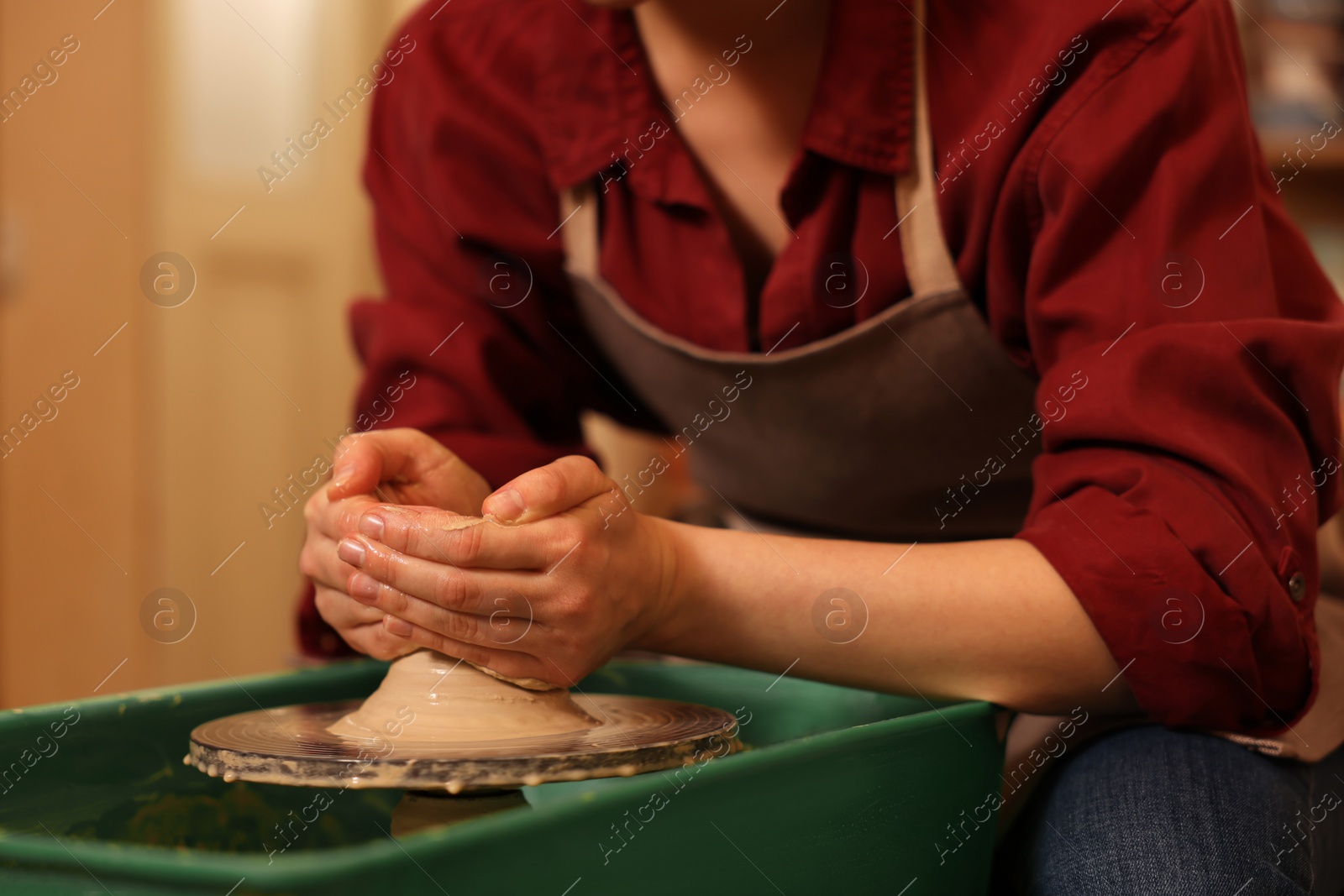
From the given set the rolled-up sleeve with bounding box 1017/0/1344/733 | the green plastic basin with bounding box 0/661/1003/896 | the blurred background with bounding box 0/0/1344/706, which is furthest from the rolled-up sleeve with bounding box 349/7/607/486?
the blurred background with bounding box 0/0/1344/706

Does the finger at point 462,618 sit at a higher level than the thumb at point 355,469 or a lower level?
lower

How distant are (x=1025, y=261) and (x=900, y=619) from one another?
0.78 ft

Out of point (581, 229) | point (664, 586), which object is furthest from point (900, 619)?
→ point (581, 229)

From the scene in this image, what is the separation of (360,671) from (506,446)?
166 millimetres

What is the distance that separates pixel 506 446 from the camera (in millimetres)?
730

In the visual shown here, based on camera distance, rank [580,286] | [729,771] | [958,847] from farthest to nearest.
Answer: [580,286] < [958,847] < [729,771]

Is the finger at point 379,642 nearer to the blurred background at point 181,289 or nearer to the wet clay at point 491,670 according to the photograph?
the wet clay at point 491,670

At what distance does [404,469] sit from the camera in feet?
2.07

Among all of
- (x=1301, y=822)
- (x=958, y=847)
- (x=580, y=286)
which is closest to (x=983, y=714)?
(x=958, y=847)

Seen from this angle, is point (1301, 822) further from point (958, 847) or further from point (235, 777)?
point (235, 777)

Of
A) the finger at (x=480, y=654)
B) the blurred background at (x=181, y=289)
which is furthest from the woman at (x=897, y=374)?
the blurred background at (x=181, y=289)

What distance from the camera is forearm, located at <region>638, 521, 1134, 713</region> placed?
0.53m

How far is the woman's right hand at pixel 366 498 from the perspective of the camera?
55cm

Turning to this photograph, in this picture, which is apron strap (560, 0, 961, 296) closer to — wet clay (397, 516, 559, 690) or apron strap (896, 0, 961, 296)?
apron strap (896, 0, 961, 296)
